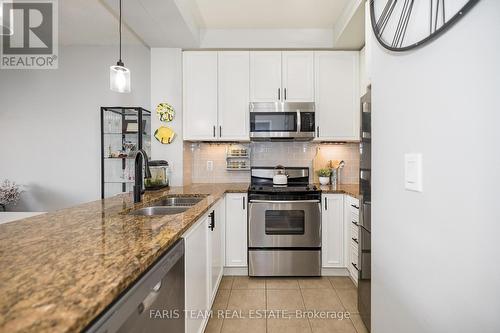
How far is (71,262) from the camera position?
74cm

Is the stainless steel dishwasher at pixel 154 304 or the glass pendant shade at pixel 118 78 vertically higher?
the glass pendant shade at pixel 118 78

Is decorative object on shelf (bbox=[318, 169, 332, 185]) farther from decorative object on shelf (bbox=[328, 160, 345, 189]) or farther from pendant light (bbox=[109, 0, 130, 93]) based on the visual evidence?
pendant light (bbox=[109, 0, 130, 93])

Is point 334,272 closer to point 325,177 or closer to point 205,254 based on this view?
point 325,177

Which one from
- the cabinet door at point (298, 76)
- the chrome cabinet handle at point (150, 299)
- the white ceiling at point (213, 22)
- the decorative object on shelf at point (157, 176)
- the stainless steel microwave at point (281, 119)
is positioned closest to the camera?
the chrome cabinet handle at point (150, 299)

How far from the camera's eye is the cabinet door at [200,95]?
2.90m

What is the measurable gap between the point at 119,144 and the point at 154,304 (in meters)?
2.82

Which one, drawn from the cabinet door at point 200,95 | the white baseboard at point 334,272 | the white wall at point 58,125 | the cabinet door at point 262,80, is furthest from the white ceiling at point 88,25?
the white baseboard at point 334,272

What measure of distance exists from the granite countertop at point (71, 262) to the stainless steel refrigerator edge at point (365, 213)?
1.17 m

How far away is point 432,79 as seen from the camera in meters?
0.76

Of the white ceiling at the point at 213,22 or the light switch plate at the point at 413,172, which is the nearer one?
the light switch plate at the point at 413,172

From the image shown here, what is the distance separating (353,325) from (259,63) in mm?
2731

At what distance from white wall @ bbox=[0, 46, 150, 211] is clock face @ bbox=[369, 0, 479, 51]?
2960mm

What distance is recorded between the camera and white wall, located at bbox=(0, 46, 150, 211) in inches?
129

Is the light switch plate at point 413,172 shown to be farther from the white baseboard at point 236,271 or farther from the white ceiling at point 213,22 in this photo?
the white baseboard at point 236,271
